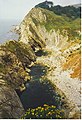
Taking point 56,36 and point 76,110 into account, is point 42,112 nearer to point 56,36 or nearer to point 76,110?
point 76,110

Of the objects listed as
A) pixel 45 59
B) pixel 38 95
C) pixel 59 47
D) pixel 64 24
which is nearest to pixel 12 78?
pixel 38 95

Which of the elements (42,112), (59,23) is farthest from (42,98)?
(59,23)

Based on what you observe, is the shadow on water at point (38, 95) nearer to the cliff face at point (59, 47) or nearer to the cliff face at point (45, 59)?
the cliff face at point (45, 59)

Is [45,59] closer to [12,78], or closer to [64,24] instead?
[12,78]

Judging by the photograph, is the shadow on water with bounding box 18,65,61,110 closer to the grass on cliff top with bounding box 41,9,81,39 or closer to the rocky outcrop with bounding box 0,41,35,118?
the rocky outcrop with bounding box 0,41,35,118

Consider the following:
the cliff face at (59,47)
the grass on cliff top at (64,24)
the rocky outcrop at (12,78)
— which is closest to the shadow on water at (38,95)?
the rocky outcrop at (12,78)

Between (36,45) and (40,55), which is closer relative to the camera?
(40,55)

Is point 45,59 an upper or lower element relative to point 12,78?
lower
